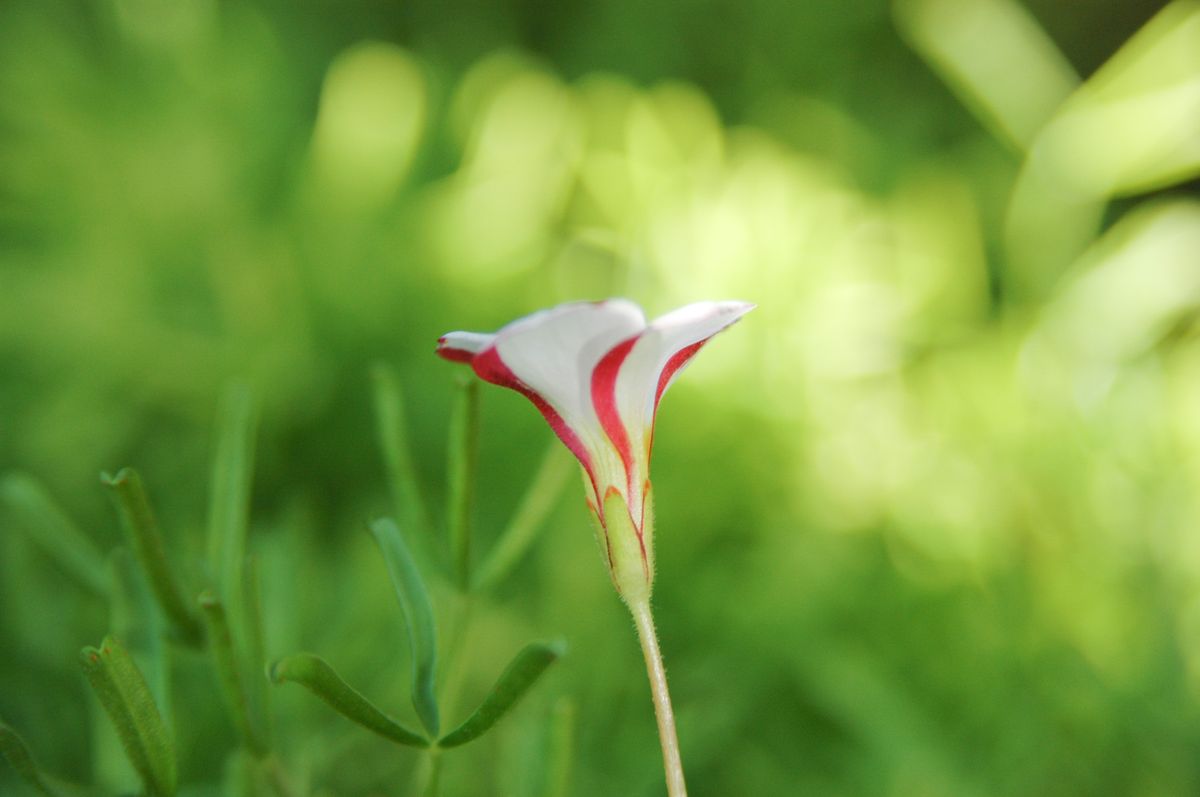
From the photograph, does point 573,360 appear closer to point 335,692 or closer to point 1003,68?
point 335,692

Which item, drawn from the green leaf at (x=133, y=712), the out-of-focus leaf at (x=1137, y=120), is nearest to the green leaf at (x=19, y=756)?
the green leaf at (x=133, y=712)

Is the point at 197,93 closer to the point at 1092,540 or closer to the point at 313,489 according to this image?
the point at 313,489

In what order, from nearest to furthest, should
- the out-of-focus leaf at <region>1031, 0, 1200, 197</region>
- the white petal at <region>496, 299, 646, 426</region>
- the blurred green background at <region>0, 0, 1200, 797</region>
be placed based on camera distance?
1. the white petal at <region>496, 299, 646, 426</region>
2. the blurred green background at <region>0, 0, 1200, 797</region>
3. the out-of-focus leaf at <region>1031, 0, 1200, 197</region>

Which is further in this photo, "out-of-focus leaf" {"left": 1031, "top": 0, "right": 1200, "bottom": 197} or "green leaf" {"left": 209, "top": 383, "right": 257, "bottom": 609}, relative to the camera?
"out-of-focus leaf" {"left": 1031, "top": 0, "right": 1200, "bottom": 197}

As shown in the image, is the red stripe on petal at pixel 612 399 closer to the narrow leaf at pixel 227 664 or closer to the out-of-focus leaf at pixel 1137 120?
the narrow leaf at pixel 227 664

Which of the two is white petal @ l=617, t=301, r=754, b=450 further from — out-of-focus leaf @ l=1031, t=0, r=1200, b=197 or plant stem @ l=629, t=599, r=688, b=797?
out-of-focus leaf @ l=1031, t=0, r=1200, b=197

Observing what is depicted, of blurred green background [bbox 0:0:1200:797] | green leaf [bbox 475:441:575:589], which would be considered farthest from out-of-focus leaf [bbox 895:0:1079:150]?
green leaf [bbox 475:441:575:589]

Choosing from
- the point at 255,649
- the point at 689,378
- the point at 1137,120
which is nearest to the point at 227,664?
the point at 255,649
